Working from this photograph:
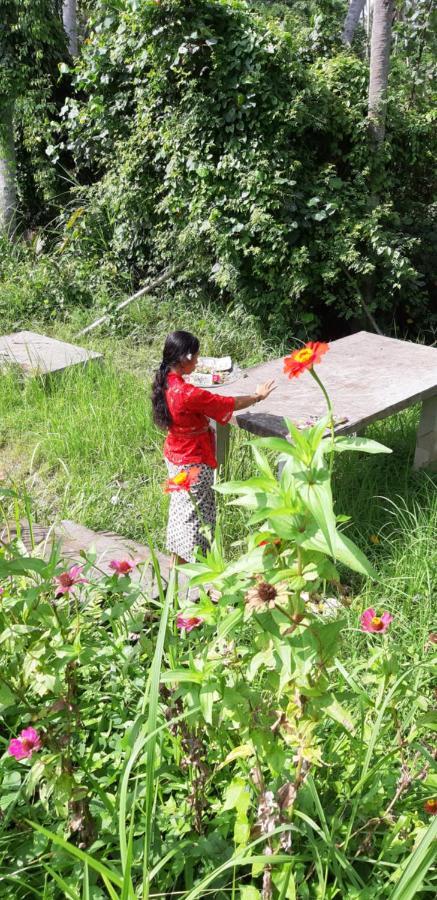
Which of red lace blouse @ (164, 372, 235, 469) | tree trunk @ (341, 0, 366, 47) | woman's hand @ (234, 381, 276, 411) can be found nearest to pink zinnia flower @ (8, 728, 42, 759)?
red lace blouse @ (164, 372, 235, 469)

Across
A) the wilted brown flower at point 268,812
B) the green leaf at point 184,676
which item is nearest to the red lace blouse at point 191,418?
the green leaf at point 184,676

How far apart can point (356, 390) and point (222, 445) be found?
70 centimetres

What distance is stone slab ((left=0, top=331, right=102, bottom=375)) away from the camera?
16.7 feet

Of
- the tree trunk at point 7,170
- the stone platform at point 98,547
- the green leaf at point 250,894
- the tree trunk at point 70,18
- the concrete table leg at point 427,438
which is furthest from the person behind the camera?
the tree trunk at point 70,18

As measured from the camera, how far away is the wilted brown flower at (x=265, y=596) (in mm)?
1184

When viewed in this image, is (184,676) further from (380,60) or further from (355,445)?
(380,60)

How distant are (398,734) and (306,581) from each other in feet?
1.54

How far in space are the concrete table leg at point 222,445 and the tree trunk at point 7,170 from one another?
5443mm

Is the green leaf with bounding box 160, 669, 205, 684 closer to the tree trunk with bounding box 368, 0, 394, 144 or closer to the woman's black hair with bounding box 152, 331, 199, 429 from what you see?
the woman's black hair with bounding box 152, 331, 199, 429

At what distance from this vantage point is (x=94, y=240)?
7.46 meters

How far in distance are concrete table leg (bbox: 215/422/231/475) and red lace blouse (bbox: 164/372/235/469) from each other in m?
0.37

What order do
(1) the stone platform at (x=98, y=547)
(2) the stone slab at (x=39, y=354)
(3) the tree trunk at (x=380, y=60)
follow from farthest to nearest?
(3) the tree trunk at (x=380, y=60), (2) the stone slab at (x=39, y=354), (1) the stone platform at (x=98, y=547)

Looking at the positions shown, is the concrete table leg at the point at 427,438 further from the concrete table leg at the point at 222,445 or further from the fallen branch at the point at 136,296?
the fallen branch at the point at 136,296

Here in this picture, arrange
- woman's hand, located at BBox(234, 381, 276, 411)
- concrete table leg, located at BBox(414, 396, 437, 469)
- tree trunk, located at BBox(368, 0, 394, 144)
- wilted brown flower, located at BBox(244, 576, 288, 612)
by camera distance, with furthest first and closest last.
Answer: tree trunk, located at BBox(368, 0, 394, 144), concrete table leg, located at BBox(414, 396, 437, 469), woman's hand, located at BBox(234, 381, 276, 411), wilted brown flower, located at BBox(244, 576, 288, 612)
